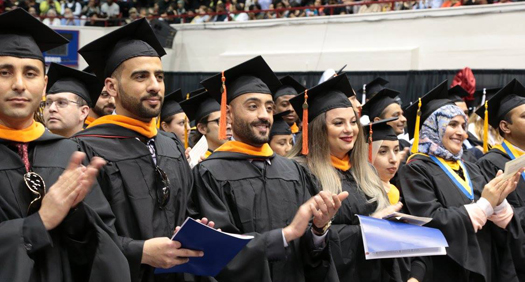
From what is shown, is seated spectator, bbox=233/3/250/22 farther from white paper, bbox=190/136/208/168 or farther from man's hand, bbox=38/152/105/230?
man's hand, bbox=38/152/105/230

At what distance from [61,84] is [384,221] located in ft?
8.55

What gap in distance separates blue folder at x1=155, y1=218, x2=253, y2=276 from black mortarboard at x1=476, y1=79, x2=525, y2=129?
3.77 meters

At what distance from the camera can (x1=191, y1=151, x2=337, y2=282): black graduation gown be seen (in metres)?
3.85

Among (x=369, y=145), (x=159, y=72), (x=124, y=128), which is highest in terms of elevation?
(x=159, y=72)

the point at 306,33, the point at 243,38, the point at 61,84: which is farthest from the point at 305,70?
the point at 61,84

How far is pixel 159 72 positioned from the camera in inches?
148

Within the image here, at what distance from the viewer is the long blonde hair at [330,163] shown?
15.3ft

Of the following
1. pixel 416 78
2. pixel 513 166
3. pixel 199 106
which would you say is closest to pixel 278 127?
pixel 199 106

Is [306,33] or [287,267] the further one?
[306,33]

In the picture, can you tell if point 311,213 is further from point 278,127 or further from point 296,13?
point 296,13

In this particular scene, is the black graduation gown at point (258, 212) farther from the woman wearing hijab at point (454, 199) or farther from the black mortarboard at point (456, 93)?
the black mortarboard at point (456, 93)

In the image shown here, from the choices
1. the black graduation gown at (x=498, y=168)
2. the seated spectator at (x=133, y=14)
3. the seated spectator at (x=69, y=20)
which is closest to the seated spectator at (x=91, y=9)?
the seated spectator at (x=69, y=20)

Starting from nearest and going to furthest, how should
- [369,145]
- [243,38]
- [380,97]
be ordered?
[369,145]
[380,97]
[243,38]

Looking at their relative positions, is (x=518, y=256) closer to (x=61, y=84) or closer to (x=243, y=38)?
(x=61, y=84)
